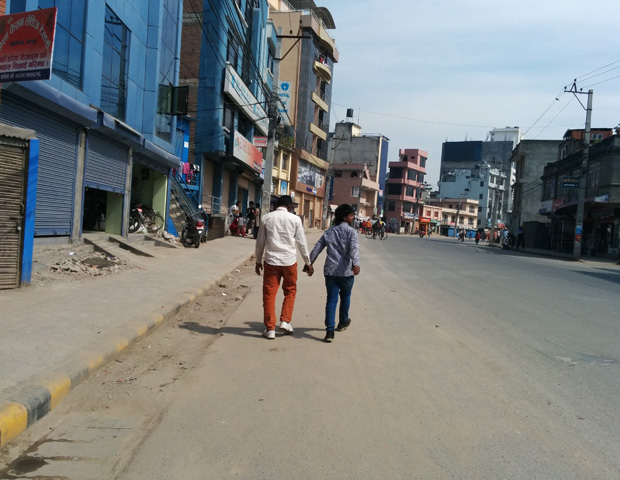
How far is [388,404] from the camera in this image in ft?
13.7

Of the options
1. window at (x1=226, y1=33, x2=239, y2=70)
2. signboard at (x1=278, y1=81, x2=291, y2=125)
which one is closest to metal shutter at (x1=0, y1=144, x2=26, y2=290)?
signboard at (x1=278, y1=81, x2=291, y2=125)

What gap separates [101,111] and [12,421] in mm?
9644

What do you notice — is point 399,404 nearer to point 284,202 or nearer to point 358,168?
point 284,202

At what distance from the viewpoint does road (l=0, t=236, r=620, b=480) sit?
10.4 feet

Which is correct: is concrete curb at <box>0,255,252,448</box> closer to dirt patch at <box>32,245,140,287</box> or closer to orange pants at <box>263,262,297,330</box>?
orange pants at <box>263,262,297,330</box>

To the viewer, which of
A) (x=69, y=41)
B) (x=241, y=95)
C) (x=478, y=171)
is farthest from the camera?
(x=478, y=171)

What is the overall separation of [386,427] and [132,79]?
13.7 m

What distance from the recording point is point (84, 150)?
11.5 metres

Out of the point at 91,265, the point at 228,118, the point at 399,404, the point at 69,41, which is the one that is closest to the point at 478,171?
the point at 228,118

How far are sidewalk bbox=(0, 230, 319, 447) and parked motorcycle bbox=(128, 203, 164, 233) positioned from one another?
537cm

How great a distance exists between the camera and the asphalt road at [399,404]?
316 centimetres

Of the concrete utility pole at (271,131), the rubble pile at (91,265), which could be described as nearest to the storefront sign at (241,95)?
the concrete utility pole at (271,131)

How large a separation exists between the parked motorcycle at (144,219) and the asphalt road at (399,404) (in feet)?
30.0

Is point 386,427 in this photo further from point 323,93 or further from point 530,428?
point 323,93
